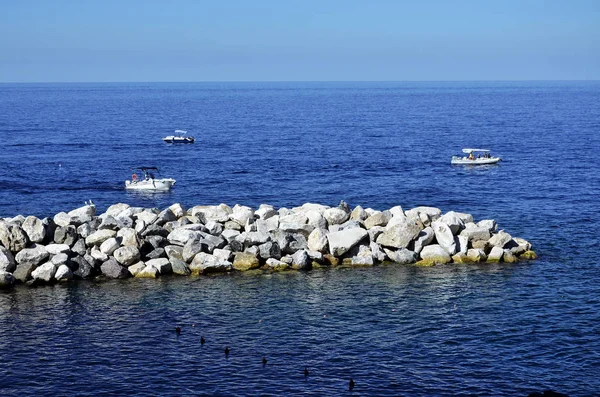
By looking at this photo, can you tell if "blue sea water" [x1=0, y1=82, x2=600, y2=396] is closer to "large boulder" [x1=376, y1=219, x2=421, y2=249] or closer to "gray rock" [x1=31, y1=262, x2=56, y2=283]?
"gray rock" [x1=31, y1=262, x2=56, y2=283]

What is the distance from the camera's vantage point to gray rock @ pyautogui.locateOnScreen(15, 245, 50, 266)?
5241 centimetres

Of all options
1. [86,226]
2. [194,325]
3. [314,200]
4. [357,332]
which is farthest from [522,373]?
[314,200]

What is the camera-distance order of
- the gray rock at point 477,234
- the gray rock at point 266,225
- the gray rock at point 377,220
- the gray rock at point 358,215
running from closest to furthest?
the gray rock at point 477,234 → the gray rock at point 266,225 → the gray rock at point 377,220 → the gray rock at point 358,215

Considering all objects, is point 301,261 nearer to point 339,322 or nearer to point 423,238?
point 423,238

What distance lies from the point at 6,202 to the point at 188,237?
120 feet

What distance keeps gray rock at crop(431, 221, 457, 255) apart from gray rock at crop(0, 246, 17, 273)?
2874 centimetres

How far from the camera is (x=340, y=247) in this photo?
55656 millimetres

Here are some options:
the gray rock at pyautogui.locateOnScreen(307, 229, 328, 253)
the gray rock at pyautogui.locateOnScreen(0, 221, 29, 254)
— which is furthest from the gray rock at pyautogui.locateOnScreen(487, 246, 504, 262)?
the gray rock at pyautogui.locateOnScreen(0, 221, 29, 254)

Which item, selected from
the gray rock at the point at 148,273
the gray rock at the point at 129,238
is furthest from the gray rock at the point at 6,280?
the gray rock at the point at 148,273

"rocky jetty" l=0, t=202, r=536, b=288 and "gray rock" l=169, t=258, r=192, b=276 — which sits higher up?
"rocky jetty" l=0, t=202, r=536, b=288

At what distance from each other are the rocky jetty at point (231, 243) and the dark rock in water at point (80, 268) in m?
0.07

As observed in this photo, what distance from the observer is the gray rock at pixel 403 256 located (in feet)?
183

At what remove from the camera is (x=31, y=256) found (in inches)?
2067

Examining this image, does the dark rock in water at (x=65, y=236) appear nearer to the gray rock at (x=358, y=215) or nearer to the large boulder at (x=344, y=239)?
the large boulder at (x=344, y=239)
